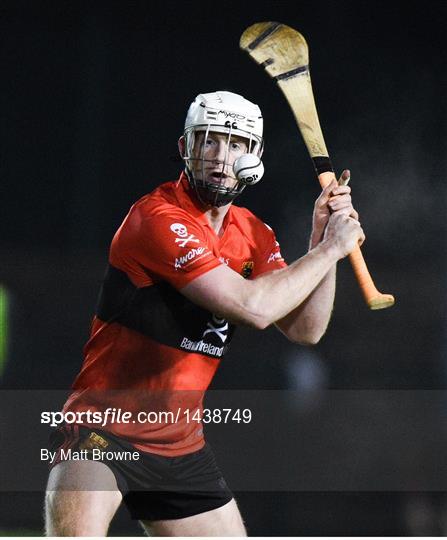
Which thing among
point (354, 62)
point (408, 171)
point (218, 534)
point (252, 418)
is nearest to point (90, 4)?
point (354, 62)

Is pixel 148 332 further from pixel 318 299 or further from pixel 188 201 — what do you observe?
pixel 318 299

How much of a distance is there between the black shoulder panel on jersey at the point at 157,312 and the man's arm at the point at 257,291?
11 cm

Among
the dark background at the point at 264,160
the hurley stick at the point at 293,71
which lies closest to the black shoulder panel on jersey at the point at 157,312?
the hurley stick at the point at 293,71

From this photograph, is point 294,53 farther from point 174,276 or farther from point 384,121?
point 384,121

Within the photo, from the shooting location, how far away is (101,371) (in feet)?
8.45

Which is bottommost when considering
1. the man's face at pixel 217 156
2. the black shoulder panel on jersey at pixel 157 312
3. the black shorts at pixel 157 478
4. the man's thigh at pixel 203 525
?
the man's thigh at pixel 203 525

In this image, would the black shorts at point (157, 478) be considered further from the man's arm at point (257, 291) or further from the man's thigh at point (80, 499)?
the man's arm at point (257, 291)

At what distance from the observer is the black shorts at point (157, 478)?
8.22 ft

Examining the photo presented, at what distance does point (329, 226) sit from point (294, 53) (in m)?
0.65

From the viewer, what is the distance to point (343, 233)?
2543mm

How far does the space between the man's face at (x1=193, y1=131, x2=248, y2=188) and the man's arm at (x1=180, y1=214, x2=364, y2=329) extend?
10.2 inches

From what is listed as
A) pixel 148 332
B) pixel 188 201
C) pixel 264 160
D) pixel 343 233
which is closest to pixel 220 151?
pixel 188 201

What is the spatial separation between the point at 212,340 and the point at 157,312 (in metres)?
0.17
